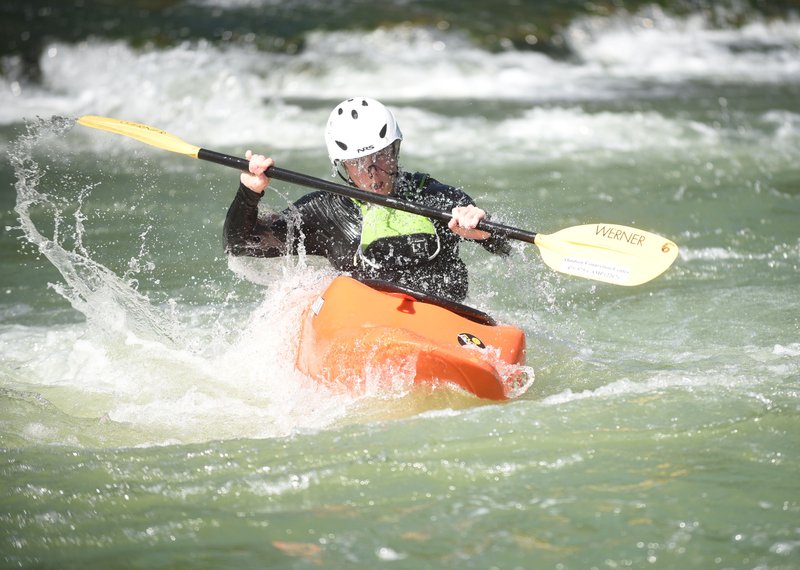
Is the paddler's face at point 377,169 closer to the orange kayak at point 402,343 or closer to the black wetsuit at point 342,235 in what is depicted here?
the black wetsuit at point 342,235

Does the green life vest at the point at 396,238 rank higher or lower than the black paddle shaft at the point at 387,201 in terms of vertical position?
lower

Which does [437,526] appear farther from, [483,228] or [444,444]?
[483,228]

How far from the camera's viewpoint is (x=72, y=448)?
3.77 m

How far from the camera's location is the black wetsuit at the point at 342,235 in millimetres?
4367

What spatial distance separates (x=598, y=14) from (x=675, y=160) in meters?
5.60

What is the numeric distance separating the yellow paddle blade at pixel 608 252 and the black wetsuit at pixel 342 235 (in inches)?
10.2

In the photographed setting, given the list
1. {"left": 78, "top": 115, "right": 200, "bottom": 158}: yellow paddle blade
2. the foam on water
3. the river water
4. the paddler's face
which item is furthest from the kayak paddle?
the foam on water

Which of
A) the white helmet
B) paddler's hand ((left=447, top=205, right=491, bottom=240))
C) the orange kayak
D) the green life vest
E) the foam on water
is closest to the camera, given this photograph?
the orange kayak

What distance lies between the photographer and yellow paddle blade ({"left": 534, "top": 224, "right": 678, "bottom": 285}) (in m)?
4.36

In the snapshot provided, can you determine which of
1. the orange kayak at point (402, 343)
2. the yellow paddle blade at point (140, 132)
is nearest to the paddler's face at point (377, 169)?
the orange kayak at point (402, 343)

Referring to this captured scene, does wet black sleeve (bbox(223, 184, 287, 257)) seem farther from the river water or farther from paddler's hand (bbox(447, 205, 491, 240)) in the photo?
paddler's hand (bbox(447, 205, 491, 240))

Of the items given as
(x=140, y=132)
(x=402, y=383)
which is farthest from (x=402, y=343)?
(x=140, y=132)

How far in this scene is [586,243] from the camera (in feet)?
14.8

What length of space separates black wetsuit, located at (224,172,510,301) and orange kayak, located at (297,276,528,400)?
0.84ft
